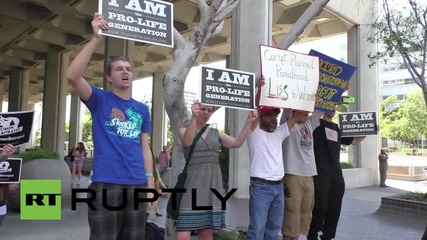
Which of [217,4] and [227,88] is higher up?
[217,4]

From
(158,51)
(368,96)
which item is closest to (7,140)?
(368,96)

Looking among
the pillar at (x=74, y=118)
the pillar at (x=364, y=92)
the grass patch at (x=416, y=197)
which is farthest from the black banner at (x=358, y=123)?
the pillar at (x=74, y=118)

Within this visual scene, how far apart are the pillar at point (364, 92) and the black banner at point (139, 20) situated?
15601 millimetres

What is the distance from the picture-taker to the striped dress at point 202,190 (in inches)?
158

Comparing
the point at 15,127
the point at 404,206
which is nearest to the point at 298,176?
the point at 15,127

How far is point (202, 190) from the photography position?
4.00 m

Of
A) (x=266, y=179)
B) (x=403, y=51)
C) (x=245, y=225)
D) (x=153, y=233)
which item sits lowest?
(x=245, y=225)

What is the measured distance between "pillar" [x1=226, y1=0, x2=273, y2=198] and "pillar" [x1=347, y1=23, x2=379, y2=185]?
706cm

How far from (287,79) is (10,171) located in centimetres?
333

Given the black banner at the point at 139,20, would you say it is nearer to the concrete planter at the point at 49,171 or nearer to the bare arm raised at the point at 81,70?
A: the bare arm raised at the point at 81,70

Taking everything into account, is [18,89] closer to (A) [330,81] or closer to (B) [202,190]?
(A) [330,81]

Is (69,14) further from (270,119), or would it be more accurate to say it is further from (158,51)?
(270,119)

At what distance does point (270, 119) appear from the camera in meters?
4.77

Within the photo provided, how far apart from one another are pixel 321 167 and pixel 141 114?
299 centimetres
